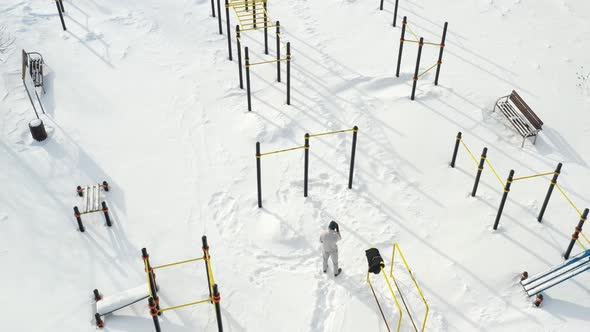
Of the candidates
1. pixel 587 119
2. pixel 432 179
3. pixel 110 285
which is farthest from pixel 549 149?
pixel 110 285

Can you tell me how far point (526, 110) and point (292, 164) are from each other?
6.02 m

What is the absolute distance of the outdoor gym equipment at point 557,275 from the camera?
916cm

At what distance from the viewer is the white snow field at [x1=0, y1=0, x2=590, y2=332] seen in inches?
384

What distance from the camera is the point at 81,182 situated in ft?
39.3

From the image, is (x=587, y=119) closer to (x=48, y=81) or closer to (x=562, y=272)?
(x=562, y=272)

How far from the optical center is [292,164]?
12.6m

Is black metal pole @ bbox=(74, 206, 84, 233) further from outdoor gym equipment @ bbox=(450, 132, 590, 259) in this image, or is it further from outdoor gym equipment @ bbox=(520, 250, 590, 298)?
outdoor gym equipment @ bbox=(520, 250, 590, 298)

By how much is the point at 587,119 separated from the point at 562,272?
20.2 feet

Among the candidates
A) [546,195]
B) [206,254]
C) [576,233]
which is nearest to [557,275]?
[576,233]

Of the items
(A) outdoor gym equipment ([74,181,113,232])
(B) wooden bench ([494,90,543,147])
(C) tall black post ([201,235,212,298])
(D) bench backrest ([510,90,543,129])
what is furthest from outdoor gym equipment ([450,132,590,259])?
(A) outdoor gym equipment ([74,181,113,232])

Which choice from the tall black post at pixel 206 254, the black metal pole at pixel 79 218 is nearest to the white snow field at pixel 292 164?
the black metal pole at pixel 79 218

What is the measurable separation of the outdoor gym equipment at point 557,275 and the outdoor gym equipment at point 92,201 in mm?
8374

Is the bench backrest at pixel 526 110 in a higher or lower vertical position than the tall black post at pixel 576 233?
higher

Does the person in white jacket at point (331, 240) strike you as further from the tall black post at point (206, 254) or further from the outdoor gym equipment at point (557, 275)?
the outdoor gym equipment at point (557, 275)
